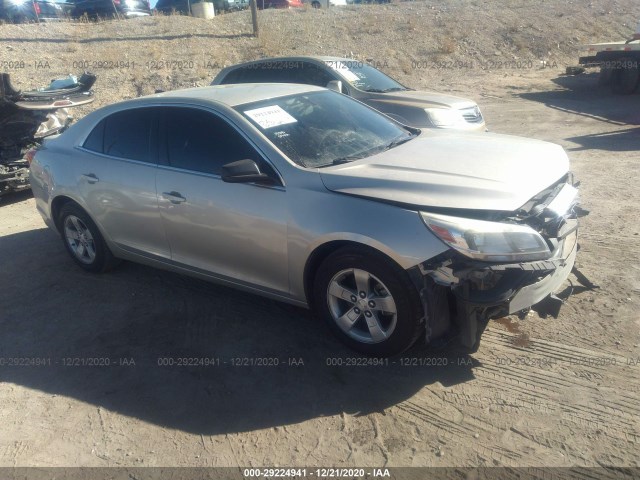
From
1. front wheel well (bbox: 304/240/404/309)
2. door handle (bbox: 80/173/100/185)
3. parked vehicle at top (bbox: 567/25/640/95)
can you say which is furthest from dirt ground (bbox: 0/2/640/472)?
parked vehicle at top (bbox: 567/25/640/95)

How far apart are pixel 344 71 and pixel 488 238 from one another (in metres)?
6.48

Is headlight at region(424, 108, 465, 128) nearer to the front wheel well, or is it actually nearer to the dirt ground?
the dirt ground

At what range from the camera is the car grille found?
8305 millimetres

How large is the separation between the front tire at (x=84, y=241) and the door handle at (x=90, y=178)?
34 cm

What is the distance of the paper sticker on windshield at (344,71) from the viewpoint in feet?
29.3

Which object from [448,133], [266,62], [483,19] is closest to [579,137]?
[266,62]

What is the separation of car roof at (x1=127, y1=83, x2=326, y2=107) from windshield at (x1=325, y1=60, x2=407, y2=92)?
4.24 m

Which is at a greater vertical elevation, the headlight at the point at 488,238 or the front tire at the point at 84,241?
the headlight at the point at 488,238

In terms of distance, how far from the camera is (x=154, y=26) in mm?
20109

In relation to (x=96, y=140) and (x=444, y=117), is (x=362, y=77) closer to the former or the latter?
(x=444, y=117)

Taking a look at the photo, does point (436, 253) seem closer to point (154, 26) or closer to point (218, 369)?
point (218, 369)

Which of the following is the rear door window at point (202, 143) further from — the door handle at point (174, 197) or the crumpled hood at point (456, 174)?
the crumpled hood at point (456, 174)

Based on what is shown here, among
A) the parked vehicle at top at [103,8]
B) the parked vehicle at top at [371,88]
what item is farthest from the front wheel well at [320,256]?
the parked vehicle at top at [103,8]

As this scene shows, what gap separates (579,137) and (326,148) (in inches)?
297
